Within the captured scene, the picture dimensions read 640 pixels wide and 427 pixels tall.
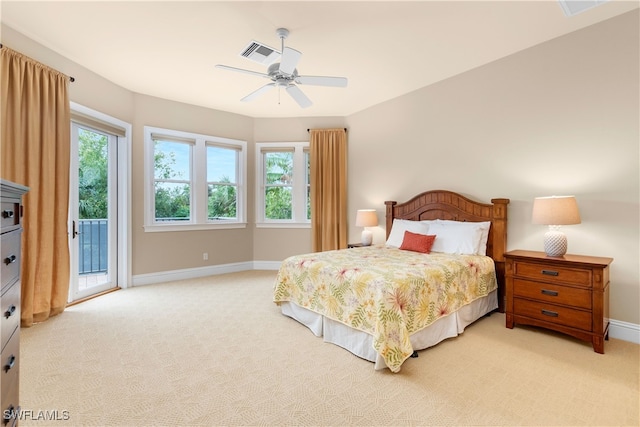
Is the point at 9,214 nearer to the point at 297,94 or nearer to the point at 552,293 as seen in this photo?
the point at 297,94

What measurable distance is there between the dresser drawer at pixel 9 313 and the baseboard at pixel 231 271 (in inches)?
141

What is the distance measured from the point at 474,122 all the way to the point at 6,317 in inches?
171

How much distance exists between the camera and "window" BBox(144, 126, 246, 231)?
4766mm

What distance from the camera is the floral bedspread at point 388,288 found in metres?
2.21

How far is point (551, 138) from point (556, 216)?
0.98 metres

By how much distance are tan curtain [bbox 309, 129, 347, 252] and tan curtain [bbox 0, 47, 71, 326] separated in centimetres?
337

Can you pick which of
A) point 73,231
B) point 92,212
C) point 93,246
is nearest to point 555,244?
point 73,231

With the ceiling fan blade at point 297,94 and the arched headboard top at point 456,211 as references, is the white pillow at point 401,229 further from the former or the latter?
the ceiling fan blade at point 297,94

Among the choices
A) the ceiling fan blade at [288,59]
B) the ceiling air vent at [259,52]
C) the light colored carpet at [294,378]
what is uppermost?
the ceiling air vent at [259,52]

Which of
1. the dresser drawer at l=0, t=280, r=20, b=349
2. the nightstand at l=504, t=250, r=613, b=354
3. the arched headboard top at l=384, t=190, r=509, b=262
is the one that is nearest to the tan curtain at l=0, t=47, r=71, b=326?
the dresser drawer at l=0, t=280, r=20, b=349

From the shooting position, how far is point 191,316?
3305 mm

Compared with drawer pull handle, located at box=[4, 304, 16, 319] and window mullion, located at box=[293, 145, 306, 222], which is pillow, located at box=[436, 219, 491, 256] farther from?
drawer pull handle, located at box=[4, 304, 16, 319]

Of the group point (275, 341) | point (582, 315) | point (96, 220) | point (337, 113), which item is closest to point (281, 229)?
point (337, 113)

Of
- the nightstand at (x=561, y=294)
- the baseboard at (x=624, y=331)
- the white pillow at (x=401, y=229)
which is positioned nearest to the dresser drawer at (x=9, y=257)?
the nightstand at (x=561, y=294)
